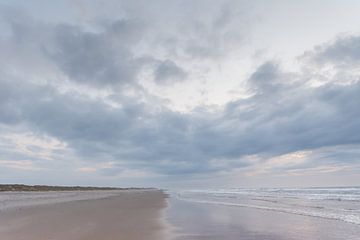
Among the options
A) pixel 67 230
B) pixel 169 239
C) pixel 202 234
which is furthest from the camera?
pixel 67 230

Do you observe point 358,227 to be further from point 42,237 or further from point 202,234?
point 42,237

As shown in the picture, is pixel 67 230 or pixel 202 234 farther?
pixel 67 230

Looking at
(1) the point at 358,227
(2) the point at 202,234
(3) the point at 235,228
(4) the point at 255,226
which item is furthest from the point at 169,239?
(1) the point at 358,227

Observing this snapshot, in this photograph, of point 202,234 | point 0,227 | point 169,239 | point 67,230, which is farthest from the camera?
point 0,227

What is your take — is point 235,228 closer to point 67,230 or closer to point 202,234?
point 202,234

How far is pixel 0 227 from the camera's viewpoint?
1617 cm

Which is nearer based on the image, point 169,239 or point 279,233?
point 169,239

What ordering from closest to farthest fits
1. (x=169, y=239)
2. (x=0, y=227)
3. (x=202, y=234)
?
1. (x=169, y=239)
2. (x=202, y=234)
3. (x=0, y=227)

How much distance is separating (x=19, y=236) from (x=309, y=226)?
43.2ft

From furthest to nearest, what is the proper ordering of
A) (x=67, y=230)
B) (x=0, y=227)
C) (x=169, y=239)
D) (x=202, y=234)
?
1. (x=0, y=227)
2. (x=67, y=230)
3. (x=202, y=234)
4. (x=169, y=239)

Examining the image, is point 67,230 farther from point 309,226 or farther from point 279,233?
point 309,226

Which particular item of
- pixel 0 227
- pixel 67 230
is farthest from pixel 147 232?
pixel 0 227

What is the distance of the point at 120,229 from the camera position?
50.7ft

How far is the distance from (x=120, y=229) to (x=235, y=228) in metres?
5.36
